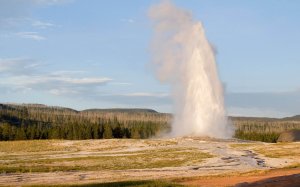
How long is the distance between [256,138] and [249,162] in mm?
81319

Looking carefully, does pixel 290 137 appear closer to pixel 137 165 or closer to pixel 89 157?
pixel 89 157

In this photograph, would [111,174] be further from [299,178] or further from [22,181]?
[299,178]

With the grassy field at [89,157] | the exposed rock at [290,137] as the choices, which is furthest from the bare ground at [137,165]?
the exposed rock at [290,137]

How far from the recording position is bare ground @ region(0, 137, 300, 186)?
127 feet

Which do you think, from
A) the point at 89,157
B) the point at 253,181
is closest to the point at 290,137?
the point at 89,157

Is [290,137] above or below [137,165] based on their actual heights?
above

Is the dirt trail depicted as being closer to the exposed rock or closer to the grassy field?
the grassy field

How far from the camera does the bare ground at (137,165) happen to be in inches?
1518

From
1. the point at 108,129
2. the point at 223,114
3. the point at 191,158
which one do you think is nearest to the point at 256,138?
the point at 223,114

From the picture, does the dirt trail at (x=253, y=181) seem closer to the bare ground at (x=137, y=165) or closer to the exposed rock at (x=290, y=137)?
the bare ground at (x=137, y=165)

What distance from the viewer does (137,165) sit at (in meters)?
53.0

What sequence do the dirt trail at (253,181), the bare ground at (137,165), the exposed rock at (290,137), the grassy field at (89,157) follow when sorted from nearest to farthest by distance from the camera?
the dirt trail at (253,181) → the bare ground at (137,165) → the grassy field at (89,157) → the exposed rock at (290,137)

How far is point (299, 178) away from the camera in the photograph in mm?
25141

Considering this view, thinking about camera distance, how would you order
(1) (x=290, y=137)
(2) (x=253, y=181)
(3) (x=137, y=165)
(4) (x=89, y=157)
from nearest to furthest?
(2) (x=253, y=181), (3) (x=137, y=165), (4) (x=89, y=157), (1) (x=290, y=137)
